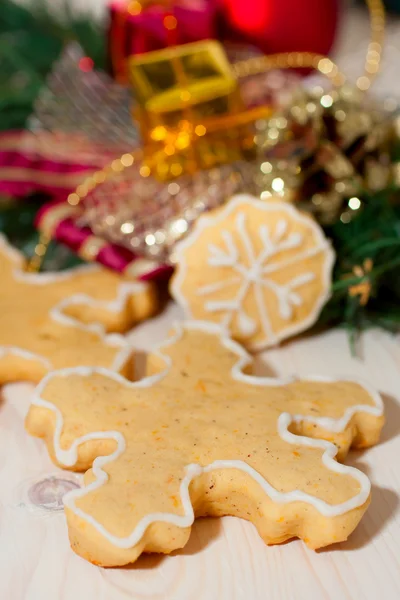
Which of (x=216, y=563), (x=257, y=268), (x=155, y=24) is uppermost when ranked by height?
(x=155, y=24)

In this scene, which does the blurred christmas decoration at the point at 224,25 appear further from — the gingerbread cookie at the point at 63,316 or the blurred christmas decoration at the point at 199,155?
the gingerbread cookie at the point at 63,316

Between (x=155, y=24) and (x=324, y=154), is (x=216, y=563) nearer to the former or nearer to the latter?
(x=324, y=154)

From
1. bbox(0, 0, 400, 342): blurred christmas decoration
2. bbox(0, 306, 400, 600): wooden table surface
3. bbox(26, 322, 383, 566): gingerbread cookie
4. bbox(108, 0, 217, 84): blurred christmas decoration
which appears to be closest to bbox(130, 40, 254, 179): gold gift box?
bbox(0, 0, 400, 342): blurred christmas decoration

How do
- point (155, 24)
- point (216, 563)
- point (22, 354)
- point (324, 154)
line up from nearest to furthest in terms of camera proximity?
point (216, 563) → point (22, 354) → point (324, 154) → point (155, 24)

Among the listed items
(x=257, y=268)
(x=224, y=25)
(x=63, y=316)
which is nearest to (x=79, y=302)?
(x=63, y=316)

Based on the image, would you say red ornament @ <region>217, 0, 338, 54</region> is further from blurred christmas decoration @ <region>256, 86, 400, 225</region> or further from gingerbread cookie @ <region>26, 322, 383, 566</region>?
gingerbread cookie @ <region>26, 322, 383, 566</region>

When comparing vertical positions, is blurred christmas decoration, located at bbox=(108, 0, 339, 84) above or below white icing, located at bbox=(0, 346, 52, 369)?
above

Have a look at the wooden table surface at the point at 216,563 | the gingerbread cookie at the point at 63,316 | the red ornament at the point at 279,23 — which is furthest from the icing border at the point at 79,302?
the red ornament at the point at 279,23
